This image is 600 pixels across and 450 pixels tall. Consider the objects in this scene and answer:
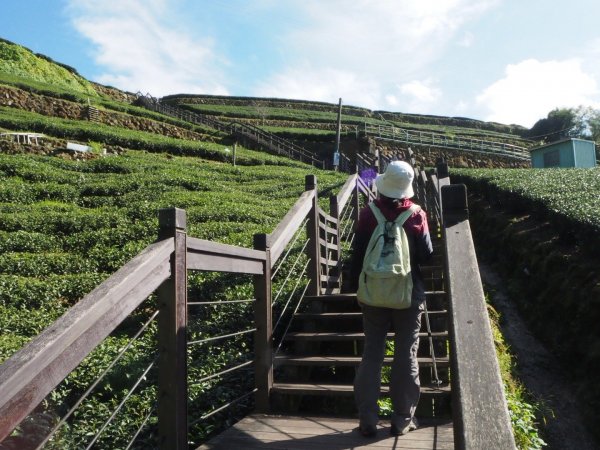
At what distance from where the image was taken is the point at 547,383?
705cm

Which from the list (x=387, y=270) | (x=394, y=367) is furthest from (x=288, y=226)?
(x=394, y=367)

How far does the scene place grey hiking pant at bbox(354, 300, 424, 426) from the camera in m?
3.58

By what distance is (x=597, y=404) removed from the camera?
6.29m

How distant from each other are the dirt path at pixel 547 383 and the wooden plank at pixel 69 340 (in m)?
4.89

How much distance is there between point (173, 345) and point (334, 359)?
6.54 ft

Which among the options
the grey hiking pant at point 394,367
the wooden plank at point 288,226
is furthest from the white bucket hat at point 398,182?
the wooden plank at point 288,226

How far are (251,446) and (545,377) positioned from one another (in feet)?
16.6

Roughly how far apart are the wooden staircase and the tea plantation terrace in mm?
11

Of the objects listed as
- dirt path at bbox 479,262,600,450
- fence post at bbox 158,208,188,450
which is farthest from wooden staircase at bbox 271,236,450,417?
dirt path at bbox 479,262,600,450

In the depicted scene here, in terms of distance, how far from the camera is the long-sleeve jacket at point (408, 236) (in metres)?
3.72

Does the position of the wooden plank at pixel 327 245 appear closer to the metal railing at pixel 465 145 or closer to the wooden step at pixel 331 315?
the wooden step at pixel 331 315

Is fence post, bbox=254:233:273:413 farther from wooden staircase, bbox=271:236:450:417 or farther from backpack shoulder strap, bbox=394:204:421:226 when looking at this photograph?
backpack shoulder strap, bbox=394:204:421:226

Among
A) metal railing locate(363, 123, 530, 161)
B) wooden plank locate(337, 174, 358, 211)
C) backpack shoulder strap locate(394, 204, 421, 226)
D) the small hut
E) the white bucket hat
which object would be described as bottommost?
backpack shoulder strap locate(394, 204, 421, 226)

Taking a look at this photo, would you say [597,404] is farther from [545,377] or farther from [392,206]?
[392,206]
